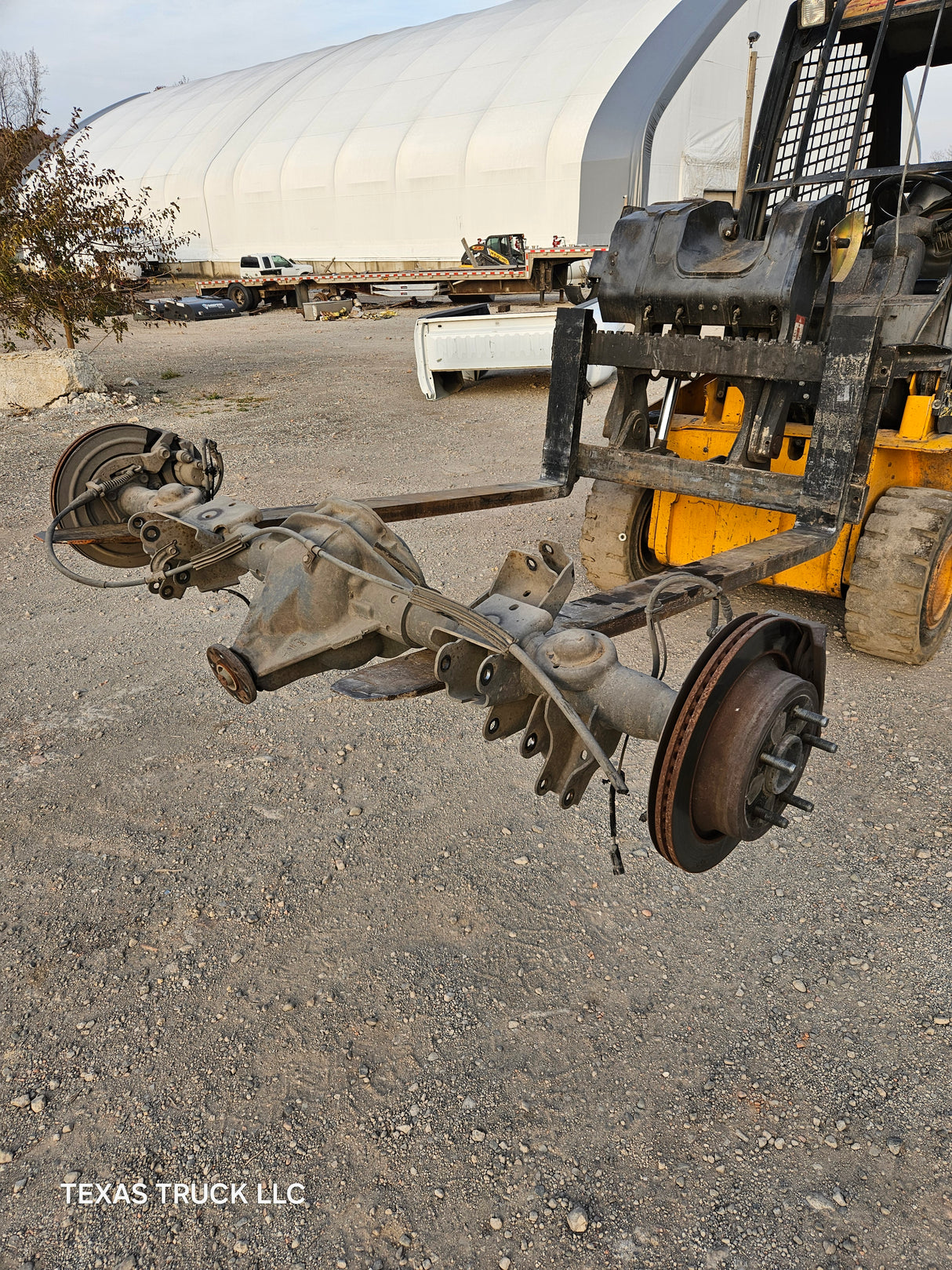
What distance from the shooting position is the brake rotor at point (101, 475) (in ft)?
11.7

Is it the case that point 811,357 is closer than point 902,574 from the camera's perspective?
Yes

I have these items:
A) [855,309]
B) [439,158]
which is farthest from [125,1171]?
[439,158]

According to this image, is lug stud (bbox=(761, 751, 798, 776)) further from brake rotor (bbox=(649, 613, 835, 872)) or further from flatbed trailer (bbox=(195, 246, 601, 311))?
flatbed trailer (bbox=(195, 246, 601, 311))

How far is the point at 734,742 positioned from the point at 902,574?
2.46 m

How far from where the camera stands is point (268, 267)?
25516mm

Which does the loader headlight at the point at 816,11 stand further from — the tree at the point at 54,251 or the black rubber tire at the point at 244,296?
the black rubber tire at the point at 244,296

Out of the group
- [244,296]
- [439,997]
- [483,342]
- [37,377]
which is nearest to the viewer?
[439,997]

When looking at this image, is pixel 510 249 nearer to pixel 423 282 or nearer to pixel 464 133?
pixel 423 282

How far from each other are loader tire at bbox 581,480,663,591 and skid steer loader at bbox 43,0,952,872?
0.01m

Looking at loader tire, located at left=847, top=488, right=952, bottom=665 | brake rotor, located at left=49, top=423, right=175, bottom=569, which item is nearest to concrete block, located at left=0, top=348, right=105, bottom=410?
brake rotor, located at left=49, top=423, right=175, bottom=569

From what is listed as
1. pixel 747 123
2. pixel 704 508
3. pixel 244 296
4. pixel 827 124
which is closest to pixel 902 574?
pixel 704 508

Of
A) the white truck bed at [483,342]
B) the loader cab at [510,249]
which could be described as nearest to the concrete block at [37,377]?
Result: the white truck bed at [483,342]

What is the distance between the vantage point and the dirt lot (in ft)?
6.45

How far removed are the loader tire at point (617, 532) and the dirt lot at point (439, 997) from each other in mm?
795
